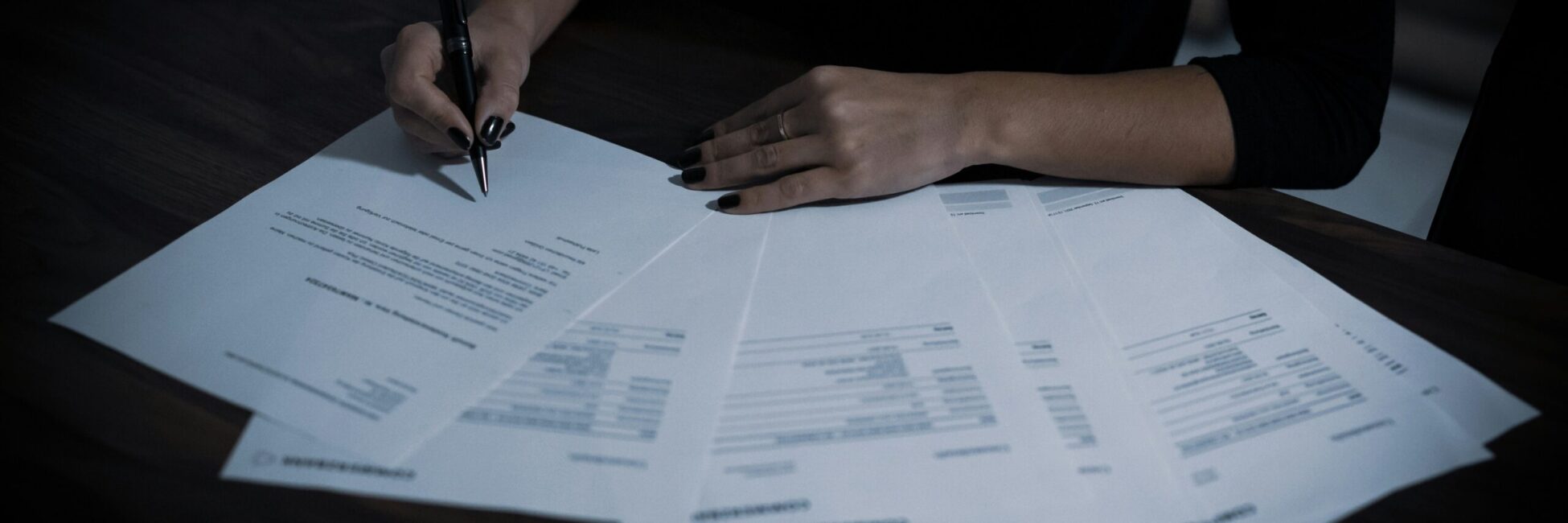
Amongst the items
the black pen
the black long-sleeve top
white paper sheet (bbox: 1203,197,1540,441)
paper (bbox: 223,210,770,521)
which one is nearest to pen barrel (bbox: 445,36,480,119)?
the black pen

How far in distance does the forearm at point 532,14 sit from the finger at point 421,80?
0.33ft

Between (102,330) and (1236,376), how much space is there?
0.75m

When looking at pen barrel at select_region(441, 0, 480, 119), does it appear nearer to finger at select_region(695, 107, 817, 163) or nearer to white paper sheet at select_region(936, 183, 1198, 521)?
finger at select_region(695, 107, 817, 163)

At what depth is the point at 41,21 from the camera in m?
0.98

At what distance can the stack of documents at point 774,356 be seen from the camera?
1.83 feet

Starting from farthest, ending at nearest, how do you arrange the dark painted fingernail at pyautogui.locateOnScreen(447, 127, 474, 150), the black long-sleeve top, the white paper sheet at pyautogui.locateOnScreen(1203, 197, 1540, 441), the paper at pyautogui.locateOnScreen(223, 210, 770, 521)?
the black long-sleeve top, the dark painted fingernail at pyautogui.locateOnScreen(447, 127, 474, 150), the white paper sheet at pyautogui.locateOnScreen(1203, 197, 1540, 441), the paper at pyautogui.locateOnScreen(223, 210, 770, 521)

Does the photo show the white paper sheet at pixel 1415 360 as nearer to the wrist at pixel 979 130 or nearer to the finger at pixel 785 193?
the wrist at pixel 979 130

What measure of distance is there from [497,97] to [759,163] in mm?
233

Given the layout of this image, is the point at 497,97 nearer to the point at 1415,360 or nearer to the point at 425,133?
the point at 425,133

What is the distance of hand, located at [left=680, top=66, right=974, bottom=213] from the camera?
806 millimetres

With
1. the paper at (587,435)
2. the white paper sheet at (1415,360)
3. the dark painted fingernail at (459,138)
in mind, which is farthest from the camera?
the dark painted fingernail at (459,138)

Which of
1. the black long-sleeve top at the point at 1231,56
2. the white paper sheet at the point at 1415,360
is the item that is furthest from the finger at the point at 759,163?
the white paper sheet at the point at 1415,360

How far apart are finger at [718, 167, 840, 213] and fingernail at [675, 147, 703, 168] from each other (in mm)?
52

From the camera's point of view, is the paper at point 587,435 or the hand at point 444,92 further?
the hand at point 444,92
